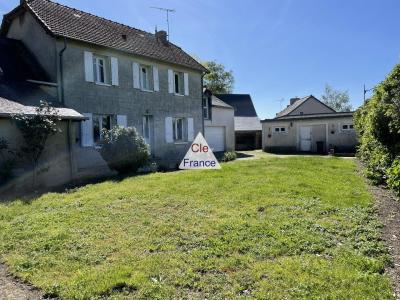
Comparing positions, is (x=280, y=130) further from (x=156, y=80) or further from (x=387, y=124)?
(x=387, y=124)

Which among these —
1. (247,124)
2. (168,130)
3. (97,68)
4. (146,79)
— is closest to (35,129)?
(97,68)

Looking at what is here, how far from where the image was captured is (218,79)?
5153cm

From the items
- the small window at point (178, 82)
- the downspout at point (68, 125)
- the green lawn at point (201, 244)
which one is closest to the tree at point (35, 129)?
the downspout at point (68, 125)

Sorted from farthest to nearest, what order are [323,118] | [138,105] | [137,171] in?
1. [323,118]
2. [138,105]
3. [137,171]

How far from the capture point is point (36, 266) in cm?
432

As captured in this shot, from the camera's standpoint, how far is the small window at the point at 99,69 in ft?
49.0

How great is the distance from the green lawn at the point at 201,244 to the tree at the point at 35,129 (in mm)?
2577

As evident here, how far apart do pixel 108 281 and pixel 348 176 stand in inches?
364

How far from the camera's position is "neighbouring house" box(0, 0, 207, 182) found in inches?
535

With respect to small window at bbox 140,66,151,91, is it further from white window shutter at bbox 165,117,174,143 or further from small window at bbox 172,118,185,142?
small window at bbox 172,118,185,142

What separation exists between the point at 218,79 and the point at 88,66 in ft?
127

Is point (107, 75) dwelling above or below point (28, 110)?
above

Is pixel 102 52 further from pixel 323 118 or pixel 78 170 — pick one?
pixel 323 118

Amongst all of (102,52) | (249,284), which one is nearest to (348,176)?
(249,284)
